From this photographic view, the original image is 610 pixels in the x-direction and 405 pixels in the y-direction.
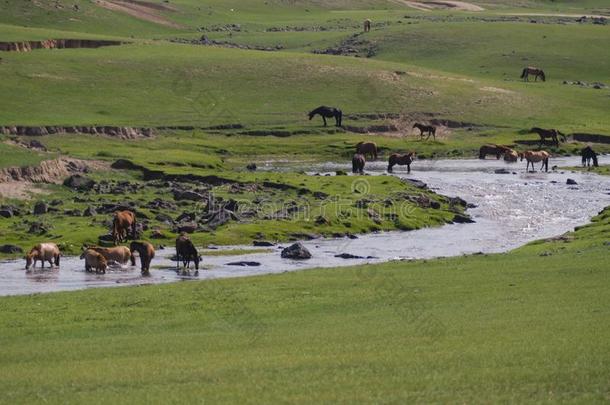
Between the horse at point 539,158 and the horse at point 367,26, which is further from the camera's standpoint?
the horse at point 367,26

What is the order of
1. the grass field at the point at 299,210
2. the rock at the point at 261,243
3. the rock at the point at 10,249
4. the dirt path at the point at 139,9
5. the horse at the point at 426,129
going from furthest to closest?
the dirt path at the point at 139,9, the horse at the point at 426,129, the rock at the point at 261,243, the rock at the point at 10,249, the grass field at the point at 299,210

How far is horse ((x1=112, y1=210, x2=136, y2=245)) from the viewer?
38.8 m

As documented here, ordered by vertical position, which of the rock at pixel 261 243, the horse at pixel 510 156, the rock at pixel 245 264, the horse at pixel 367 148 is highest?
the rock at pixel 245 264

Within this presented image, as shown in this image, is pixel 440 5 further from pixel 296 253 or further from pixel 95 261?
pixel 95 261

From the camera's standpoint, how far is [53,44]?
90125 millimetres

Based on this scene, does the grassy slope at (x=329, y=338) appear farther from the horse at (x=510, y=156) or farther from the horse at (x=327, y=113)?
the horse at (x=327, y=113)

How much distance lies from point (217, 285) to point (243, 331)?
7472mm

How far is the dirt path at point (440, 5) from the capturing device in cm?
16250

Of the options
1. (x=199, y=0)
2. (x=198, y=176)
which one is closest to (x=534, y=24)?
(x=199, y=0)

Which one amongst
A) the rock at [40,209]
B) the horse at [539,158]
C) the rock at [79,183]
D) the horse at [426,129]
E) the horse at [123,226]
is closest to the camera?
the horse at [123,226]

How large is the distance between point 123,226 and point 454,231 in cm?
1243

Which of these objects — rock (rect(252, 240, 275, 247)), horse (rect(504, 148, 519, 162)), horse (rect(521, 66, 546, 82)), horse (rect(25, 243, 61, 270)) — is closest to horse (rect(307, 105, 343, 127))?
horse (rect(504, 148, 519, 162))

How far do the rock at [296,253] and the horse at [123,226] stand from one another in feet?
15.8

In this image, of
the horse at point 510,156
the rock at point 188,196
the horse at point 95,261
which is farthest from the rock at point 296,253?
the horse at point 510,156
